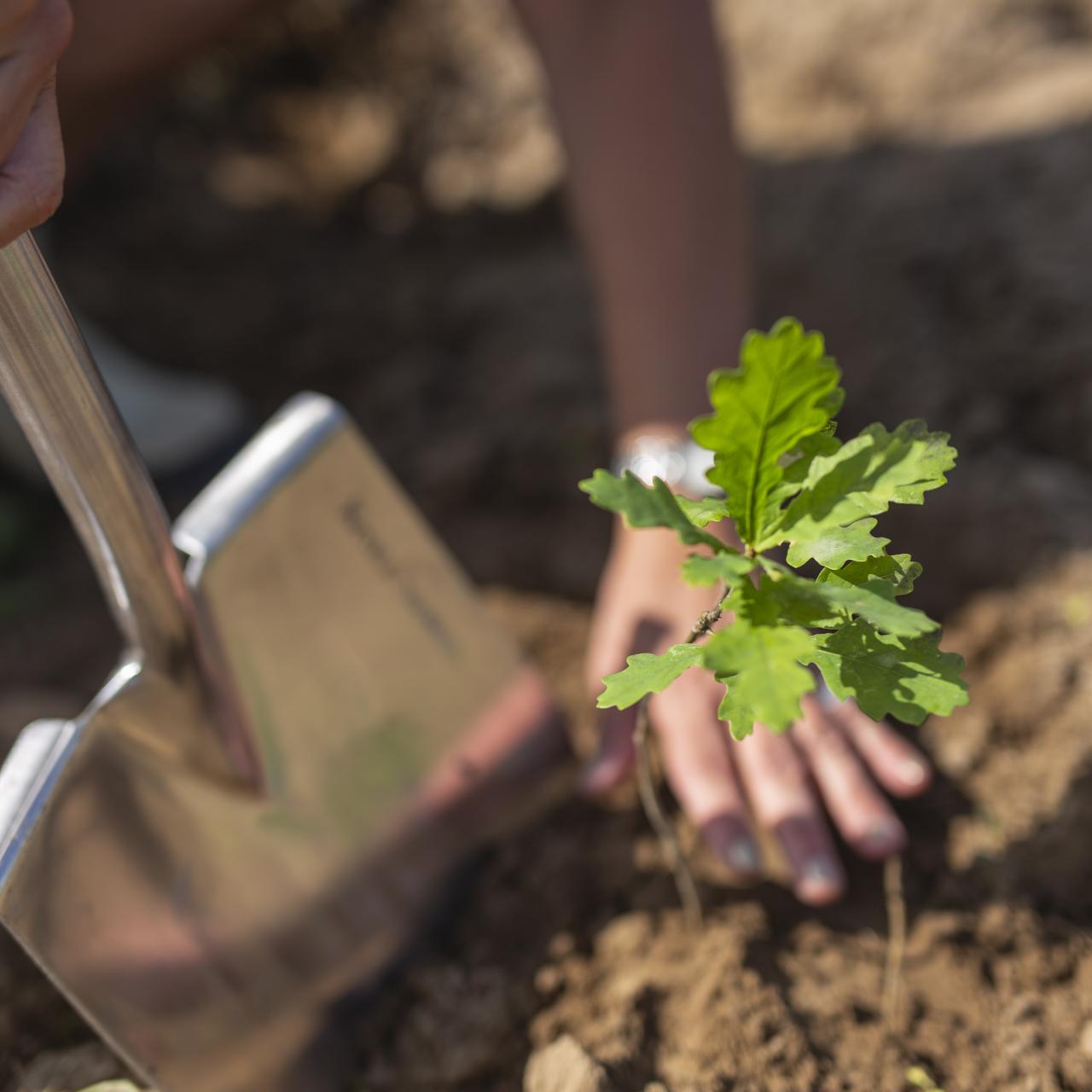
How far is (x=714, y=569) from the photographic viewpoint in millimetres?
598

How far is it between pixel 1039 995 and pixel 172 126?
2885 millimetres

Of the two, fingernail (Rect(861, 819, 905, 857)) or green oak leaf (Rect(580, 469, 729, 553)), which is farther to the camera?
fingernail (Rect(861, 819, 905, 857))

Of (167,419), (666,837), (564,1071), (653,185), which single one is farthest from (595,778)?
(167,419)

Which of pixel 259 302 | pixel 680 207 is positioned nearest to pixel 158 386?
pixel 259 302

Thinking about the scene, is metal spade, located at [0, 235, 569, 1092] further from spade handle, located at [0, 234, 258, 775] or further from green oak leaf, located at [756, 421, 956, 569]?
green oak leaf, located at [756, 421, 956, 569]

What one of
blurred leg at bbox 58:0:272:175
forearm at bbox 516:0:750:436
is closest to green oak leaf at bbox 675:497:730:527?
forearm at bbox 516:0:750:436

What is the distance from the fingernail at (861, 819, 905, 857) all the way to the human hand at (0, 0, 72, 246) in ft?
3.13

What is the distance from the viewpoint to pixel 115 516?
0.95 metres

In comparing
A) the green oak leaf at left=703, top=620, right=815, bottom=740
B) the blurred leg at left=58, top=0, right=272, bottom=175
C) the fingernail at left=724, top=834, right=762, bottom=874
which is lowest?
the fingernail at left=724, top=834, right=762, bottom=874

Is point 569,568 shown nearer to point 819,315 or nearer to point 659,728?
point 659,728

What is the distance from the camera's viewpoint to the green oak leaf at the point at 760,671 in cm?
58

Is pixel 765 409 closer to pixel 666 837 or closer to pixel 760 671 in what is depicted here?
pixel 760 671

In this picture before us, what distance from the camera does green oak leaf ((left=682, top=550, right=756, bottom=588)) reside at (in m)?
0.60

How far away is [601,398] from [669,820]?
858 mm
